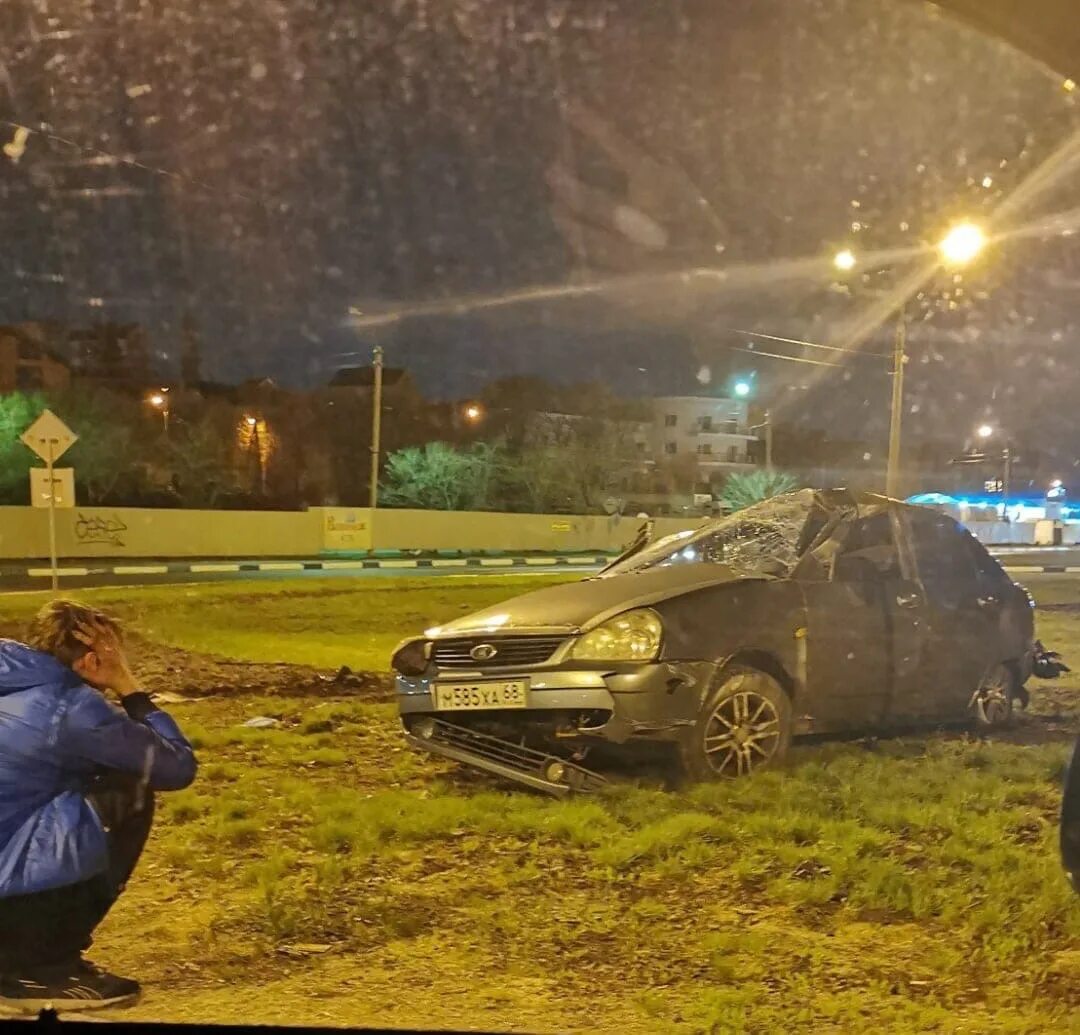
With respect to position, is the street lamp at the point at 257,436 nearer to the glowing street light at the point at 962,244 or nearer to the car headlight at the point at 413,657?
the car headlight at the point at 413,657

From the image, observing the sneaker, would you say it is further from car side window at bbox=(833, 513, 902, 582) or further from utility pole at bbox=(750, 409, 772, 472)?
utility pole at bbox=(750, 409, 772, 472)

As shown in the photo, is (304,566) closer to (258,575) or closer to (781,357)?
(258,575)

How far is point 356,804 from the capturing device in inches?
145

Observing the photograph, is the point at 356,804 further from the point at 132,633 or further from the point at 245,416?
the point at 245,416

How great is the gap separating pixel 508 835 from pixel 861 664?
5.20ft

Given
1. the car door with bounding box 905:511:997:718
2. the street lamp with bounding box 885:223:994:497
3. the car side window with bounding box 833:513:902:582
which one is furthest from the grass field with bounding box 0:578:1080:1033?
the street lamp with bounding box 885:223:994:497

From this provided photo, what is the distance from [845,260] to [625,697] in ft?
8.47

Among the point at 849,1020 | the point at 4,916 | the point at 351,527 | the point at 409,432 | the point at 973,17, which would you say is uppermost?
the point at 973,17

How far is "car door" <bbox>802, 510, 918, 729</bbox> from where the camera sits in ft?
12.9

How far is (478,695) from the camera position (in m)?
3.72

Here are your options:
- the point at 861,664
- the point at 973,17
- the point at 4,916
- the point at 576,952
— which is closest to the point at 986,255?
the point at 973,17

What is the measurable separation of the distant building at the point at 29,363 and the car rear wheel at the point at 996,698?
461 cm

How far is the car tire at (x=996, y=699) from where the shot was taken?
436 centimetres

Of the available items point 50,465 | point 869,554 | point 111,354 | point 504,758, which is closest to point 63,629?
point 504,758
